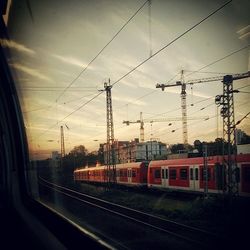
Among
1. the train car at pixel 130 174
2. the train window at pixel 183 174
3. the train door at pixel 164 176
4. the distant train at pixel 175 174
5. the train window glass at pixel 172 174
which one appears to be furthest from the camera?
the train car at pixel 130 174

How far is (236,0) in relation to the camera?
2633mm

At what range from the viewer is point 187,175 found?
40.7ft

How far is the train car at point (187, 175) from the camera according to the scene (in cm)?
1027

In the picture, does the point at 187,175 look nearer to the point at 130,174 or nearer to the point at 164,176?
the point at 164,176

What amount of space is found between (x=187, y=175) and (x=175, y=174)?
0.87m

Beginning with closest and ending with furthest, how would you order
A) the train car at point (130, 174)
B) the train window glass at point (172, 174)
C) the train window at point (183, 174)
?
the train window at point (183, 174), the train window glass at point (172, 174), the train car at point (130, 174)

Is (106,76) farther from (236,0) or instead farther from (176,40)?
(236,0)

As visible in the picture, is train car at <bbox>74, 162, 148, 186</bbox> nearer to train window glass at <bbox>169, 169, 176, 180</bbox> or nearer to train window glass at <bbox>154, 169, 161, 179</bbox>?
train window glass at <bbox>154, 169, 161, 179</bbox>

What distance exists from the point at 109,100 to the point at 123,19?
3255mm

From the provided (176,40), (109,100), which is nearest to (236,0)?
(176,40)

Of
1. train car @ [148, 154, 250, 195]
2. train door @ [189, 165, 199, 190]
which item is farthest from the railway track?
train door @ [189, 165, 199, 190]

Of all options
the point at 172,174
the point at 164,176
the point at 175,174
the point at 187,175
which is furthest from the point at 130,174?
the point at 187,175

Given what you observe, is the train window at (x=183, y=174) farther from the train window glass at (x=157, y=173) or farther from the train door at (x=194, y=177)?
the train window glass at (x=157, y=173)

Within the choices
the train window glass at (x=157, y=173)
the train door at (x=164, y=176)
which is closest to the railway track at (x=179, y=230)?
the train door at (x=164, y=176)
